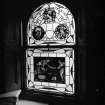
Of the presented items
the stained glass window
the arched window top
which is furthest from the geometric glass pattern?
the arched window top

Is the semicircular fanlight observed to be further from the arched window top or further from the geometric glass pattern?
the geometric glass pattern

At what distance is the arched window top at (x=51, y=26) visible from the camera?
2891mm

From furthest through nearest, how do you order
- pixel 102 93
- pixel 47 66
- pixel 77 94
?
pixel 47 66 < pixel 77 94 < pixel 102 93

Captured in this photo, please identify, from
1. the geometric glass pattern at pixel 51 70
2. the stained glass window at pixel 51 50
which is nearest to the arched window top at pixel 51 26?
the stained glass window at pixel 51 50

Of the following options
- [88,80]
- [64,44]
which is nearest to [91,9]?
[64,44]

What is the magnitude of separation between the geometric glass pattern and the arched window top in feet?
0.43

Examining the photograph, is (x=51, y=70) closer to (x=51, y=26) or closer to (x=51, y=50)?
(x=51, y=50)

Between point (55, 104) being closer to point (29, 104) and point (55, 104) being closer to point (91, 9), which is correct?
point (29, 104)

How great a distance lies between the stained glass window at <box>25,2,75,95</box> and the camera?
287 centimetres

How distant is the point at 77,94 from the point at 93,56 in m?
0.57

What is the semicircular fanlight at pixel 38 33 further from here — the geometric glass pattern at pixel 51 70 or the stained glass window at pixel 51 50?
the geometric glass pattern at pixel 51 70

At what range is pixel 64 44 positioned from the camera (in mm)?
2902

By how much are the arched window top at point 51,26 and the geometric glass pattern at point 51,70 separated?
0.43 ft

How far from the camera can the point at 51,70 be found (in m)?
3.00
